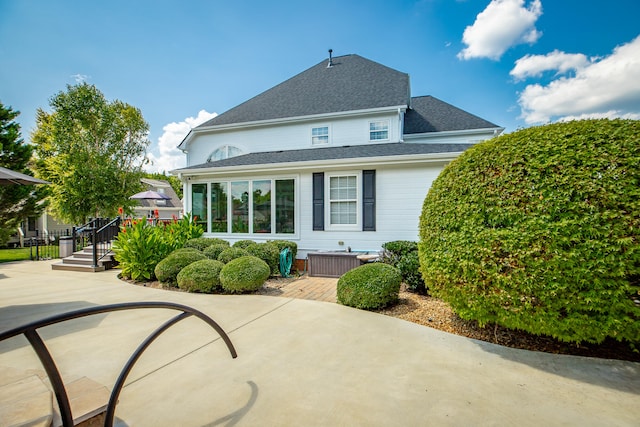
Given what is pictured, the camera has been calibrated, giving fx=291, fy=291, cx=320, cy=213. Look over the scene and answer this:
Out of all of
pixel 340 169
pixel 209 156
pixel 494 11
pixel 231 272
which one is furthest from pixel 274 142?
pixel 494 11

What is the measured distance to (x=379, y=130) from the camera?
39.0 ft

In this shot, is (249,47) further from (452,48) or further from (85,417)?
(85,417)

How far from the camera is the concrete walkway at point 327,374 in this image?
2.44 meters

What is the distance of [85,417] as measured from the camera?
6.31ft

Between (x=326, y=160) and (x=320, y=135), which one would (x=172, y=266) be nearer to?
(x=326, y=160)

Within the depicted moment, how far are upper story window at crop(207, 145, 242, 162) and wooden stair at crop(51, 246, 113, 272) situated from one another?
627 centimetres

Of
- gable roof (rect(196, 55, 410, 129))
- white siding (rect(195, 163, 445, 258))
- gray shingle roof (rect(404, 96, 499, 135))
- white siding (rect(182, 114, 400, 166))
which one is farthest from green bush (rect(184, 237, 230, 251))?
gray shingle roof (rect(404, 96, 499, 135))

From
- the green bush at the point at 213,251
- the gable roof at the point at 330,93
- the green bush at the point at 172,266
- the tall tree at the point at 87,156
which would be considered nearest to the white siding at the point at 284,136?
the gable roof at the point at 330,93

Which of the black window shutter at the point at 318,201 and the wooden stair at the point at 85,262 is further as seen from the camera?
the wooden stair at the point at 85,262

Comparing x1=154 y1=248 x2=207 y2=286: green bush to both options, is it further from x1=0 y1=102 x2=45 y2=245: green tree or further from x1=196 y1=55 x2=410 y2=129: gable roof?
x1=0 y1=102 x2=45 y2=245: green tree

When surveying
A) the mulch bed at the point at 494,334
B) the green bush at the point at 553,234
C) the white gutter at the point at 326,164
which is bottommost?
the mulch bed at the point at 494,334

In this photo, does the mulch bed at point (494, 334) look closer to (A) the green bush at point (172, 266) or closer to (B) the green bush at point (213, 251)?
(A) the green bush at point (172, 266)

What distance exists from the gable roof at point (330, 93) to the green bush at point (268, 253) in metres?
6.89

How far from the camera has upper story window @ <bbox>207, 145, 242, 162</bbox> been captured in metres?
13.8
